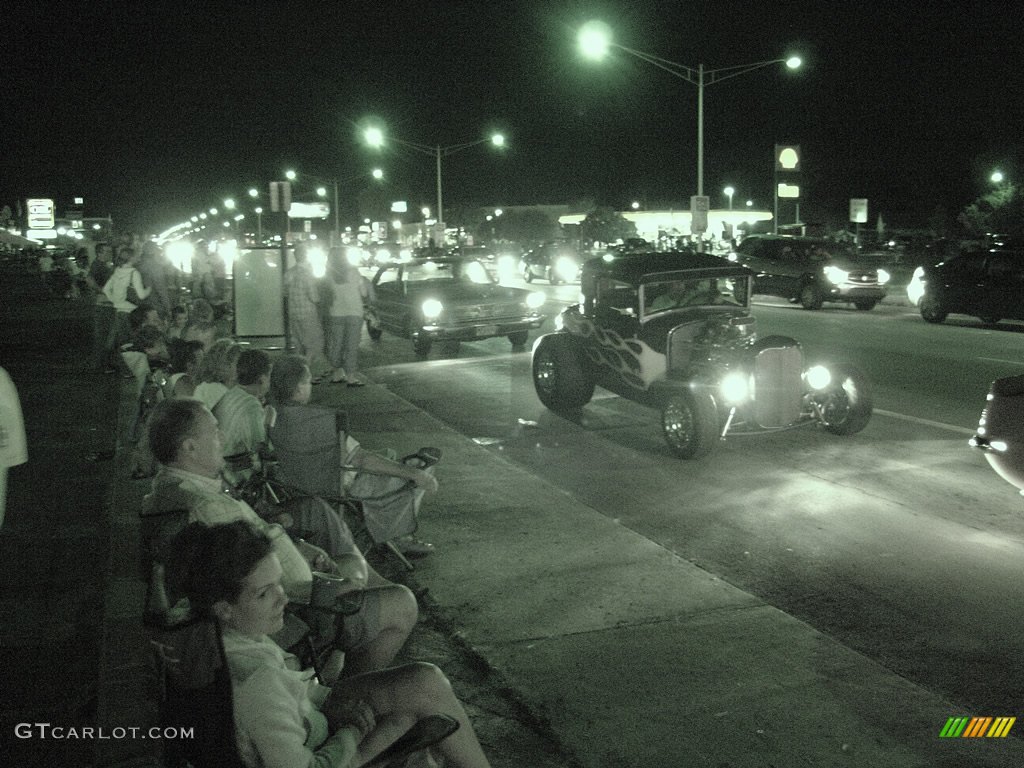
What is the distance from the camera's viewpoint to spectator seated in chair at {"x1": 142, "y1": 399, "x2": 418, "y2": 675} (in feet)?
14.3

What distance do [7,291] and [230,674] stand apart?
41128mm

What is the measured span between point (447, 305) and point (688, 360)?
7.69m

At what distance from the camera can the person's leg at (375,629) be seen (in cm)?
434

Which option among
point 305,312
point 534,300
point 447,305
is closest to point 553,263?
point 534,300

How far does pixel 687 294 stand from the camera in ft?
36.1

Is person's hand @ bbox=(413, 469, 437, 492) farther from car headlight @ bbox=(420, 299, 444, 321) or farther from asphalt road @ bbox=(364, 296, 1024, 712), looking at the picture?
car headlight @ bbox=(420, 299, 444, 321)

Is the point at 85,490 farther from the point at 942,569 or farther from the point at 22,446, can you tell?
the point at 942,569

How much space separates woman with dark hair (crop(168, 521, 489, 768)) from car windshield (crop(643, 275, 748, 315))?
7676 millimetres

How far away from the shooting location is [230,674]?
3035mm

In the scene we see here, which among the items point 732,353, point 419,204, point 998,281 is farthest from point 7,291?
point 419,204

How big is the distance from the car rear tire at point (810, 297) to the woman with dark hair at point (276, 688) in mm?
23755

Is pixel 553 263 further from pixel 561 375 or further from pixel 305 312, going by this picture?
pixel 561 375

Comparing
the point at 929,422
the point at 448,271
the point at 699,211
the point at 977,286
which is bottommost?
the point at 929,422

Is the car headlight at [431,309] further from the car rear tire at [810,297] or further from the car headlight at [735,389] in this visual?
the car rear tire at [810,297]
